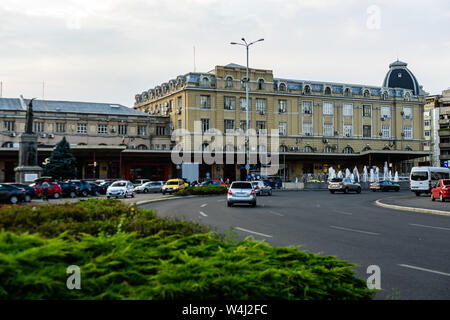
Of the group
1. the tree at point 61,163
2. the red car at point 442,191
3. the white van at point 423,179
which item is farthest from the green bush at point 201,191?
the tree at point 61,163

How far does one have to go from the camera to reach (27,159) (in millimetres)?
42156

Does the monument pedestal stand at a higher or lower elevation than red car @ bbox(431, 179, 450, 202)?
higher

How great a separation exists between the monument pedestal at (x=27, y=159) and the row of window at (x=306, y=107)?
Result: 1411 inches

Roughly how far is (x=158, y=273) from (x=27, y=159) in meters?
40.9

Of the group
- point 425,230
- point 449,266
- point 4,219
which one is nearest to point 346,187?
point 425,230

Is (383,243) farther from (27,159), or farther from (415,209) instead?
(27,159)

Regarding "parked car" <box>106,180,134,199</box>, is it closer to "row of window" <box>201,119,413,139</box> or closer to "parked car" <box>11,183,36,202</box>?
"parked car" <box>11,183,36,202</box>

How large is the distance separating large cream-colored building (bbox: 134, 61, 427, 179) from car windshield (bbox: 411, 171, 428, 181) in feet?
98.9

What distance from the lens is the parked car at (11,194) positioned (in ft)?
97.7

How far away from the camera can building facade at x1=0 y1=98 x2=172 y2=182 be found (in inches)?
2549

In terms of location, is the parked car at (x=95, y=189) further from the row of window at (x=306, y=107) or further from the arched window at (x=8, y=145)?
the row of window at (x=306, y=107)

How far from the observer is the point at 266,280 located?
5031 mm

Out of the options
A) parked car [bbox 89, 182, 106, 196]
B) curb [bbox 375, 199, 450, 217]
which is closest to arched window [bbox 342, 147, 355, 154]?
parked car [bbox 89, 182, 106, 196]

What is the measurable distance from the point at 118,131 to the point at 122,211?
64.1 m
